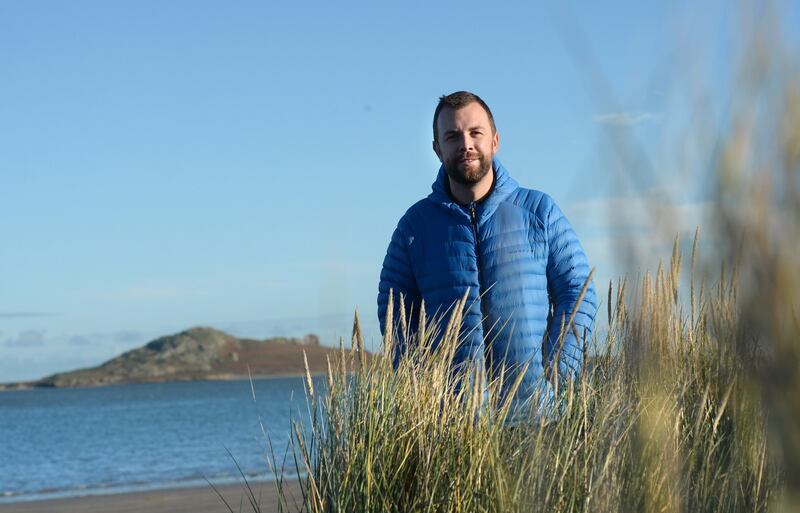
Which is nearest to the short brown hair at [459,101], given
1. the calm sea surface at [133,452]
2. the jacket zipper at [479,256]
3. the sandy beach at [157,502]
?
the jacket zipper at [479,256]

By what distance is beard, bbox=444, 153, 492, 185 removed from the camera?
12.3 feet

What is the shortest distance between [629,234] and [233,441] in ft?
97.2

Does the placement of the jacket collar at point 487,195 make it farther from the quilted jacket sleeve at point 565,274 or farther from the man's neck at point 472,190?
the quilted jacket sleeve at point 565,274

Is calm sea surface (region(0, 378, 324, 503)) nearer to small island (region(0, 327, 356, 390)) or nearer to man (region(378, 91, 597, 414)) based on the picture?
man (region(378, 91, 597, 414))

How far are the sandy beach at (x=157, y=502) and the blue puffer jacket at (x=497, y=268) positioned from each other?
15.8 feet

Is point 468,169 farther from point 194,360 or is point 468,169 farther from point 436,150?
point 194,360

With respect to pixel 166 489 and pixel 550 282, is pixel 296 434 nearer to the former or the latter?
pixel 550 282

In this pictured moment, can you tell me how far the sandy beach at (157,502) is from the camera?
9.27 metres

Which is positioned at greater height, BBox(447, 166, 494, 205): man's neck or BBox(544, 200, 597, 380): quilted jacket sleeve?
BBox(447, 166, 494, 205): man's neck

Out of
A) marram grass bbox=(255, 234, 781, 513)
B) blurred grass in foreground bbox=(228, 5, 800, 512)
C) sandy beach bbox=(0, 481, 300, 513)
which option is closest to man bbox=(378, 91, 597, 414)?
blurred grass in foreground bbox=(228, 5, 800, 512)

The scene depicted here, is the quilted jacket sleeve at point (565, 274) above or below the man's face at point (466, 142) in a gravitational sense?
below

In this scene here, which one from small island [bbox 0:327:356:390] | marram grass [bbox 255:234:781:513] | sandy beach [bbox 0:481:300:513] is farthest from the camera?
small island [bbox 0:327:356:390]

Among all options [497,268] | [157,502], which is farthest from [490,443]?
[157,502]

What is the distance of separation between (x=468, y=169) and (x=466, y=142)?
101 millimetres
